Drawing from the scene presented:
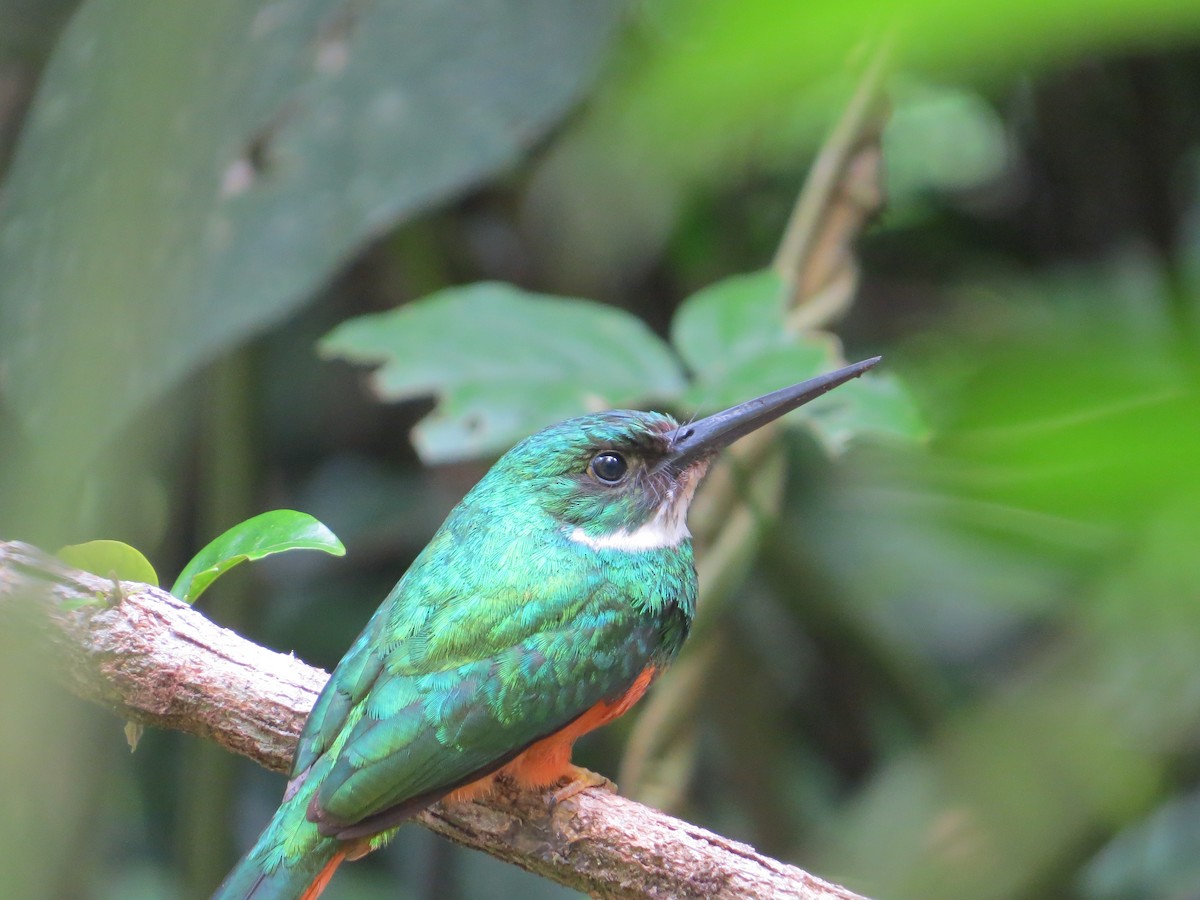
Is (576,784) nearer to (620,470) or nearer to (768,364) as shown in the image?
(620,470)

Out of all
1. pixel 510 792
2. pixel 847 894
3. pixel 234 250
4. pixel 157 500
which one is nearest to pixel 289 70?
pixel 234 250

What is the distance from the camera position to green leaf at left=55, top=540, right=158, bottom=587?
1364 mm

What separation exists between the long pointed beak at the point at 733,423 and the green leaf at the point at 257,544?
0.73 metres

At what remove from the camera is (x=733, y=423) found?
1948 millimetres

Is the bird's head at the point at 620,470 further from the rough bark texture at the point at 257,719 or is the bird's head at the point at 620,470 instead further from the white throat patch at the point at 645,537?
the rough bark texture at the point at 257,719

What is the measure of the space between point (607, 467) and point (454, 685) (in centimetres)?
58

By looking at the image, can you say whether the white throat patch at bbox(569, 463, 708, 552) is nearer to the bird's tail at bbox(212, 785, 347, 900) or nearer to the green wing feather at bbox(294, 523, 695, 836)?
the green wing feather at bbox(294, 523, 695, 836)

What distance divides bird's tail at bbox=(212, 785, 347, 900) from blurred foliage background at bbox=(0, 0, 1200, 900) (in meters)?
0.21

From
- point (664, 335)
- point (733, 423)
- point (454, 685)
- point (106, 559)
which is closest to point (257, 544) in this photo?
point (106, 559)

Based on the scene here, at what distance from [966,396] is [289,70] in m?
2.00

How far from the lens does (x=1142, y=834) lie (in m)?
2.69

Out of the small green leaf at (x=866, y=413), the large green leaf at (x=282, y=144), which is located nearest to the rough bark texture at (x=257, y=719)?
the large green leaf at (x=282, y=144)

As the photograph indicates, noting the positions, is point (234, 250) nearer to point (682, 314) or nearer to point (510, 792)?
point (682, 314)

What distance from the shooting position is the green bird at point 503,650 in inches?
56.2
